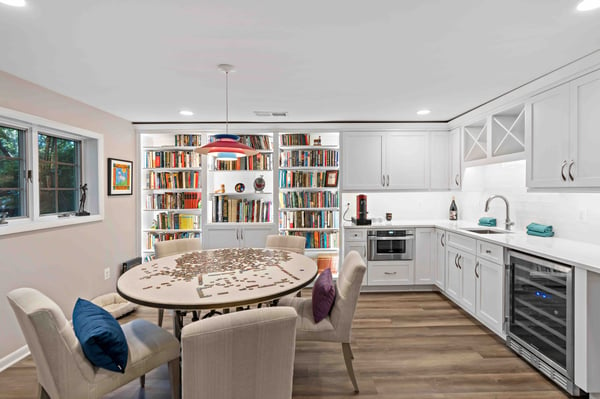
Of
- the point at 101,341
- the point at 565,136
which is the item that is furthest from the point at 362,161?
the point at 101,341

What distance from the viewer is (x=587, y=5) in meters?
1.79

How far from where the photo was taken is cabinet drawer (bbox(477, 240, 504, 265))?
9.68ft

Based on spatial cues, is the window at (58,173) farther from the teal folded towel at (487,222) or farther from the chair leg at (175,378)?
the teal folded towel at (487,222)

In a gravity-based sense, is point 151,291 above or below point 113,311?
above

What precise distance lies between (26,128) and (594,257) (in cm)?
482

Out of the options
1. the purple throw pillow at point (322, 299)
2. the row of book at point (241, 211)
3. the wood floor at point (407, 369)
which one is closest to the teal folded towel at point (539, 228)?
the wood floor at point (407, 369)

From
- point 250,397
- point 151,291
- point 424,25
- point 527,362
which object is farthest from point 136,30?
point 527,362

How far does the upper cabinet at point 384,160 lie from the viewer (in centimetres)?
476

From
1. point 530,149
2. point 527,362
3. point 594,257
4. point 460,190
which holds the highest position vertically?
point 530,149

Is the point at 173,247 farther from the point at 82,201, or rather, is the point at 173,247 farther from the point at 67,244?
the point at 82,201

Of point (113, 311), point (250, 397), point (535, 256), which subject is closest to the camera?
point (250, 397)

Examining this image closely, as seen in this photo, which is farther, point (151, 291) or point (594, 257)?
point (594, 257)

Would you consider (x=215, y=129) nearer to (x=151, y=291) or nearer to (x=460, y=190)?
(x=151, y=291)

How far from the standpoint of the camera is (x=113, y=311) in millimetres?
3604
